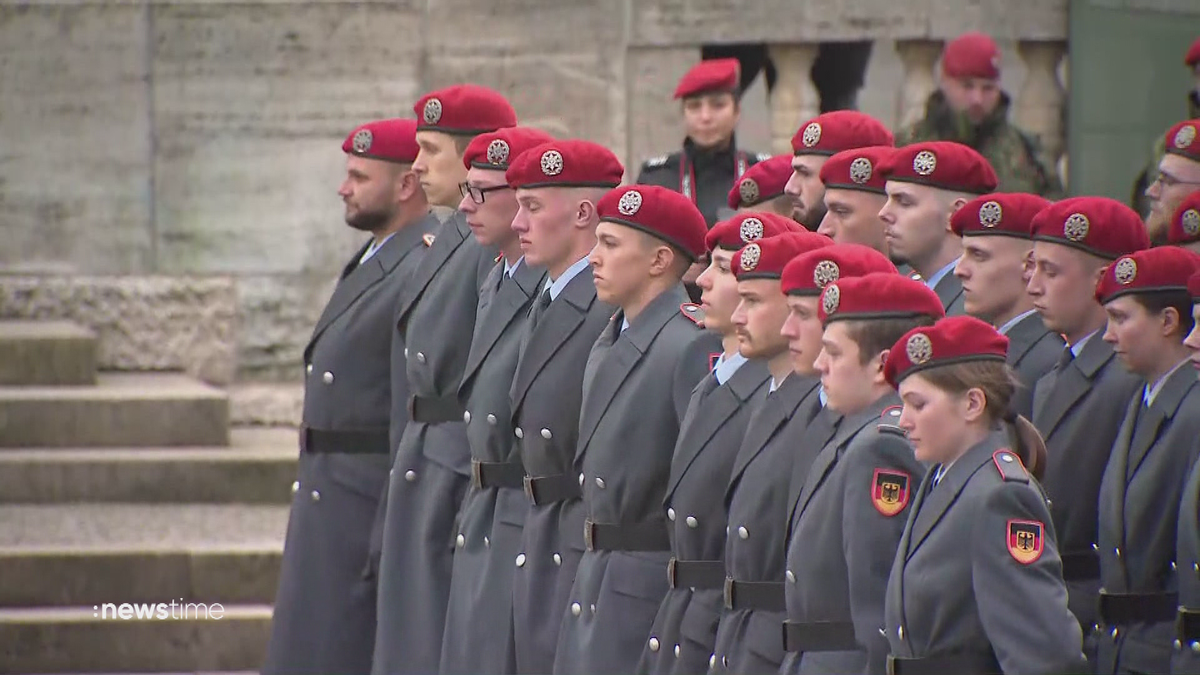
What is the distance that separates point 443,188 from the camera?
7363mm

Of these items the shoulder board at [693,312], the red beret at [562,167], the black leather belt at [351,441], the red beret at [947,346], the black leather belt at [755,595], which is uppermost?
the red beret at [562,167]

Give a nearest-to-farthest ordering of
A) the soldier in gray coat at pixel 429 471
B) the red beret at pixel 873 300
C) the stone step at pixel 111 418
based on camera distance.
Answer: the red beret at pixel 873 300, the soldier in gray coat at pixel 429 471, the stone step at pixel 111 418

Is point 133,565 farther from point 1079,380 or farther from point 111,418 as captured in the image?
point 1079,380

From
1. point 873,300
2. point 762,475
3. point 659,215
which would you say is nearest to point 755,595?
point 762,475

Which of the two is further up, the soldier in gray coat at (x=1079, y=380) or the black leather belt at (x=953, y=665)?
the soldier in gray coat at (x=1079, y=380)

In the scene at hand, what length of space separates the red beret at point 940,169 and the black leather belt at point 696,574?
141 cm

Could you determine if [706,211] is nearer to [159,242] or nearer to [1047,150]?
[1047,150]

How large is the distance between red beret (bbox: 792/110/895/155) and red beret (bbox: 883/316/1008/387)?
2.37 metres

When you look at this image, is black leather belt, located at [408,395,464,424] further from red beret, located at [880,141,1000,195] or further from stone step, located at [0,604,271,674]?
stone step, located at [0,604,271,674]

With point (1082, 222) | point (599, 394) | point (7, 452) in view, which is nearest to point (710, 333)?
point (599, 394)

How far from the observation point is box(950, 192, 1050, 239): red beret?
596cm

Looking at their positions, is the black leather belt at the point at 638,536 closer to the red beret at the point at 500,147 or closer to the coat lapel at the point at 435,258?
the red beret at the point at 500,147

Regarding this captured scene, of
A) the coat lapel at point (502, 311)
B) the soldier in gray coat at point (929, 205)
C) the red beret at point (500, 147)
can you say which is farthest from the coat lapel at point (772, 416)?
the red beret at point (500, 147)

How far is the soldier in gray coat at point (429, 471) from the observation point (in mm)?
7059
